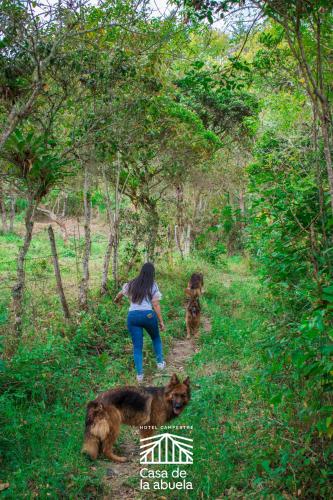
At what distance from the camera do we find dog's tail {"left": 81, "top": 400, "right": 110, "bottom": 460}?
396cm

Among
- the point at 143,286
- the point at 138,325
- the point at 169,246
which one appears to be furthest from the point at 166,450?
Result: the point at 169,246

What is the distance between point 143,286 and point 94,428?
234cm

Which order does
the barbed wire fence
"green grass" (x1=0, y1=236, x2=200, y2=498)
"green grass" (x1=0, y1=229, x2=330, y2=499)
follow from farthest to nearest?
the barbed wire fence → "green grass" (x1=0, y1=236, x2=200, y2=498) → "green grass" (x1=0, y1=229, x2=330, y2=499)

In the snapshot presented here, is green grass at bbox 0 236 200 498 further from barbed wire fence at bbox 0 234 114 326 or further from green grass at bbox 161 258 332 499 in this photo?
green grass at bbox 161 258 332 499

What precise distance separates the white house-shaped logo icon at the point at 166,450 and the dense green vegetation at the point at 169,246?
A: 159 millimetres

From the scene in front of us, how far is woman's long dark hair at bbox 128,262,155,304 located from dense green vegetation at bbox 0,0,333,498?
3.96ft

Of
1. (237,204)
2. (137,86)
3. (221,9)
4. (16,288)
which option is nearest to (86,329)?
(16,288)

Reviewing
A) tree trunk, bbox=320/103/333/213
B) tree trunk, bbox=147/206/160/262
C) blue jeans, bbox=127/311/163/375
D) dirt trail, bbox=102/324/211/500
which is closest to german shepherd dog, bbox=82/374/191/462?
dirt trail, bbox=102/324/211/500

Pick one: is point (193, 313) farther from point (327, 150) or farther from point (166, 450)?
point (327, 150)

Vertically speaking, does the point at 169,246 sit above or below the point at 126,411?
above

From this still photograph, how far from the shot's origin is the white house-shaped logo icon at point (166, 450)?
4.04 meters

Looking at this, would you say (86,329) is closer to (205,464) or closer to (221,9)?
(205,464)

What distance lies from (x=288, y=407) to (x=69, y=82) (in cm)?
577

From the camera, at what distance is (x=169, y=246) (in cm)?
1323
